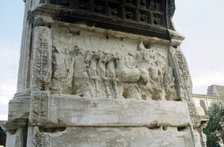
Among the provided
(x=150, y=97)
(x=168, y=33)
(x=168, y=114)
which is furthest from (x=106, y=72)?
(x=168, y=33)

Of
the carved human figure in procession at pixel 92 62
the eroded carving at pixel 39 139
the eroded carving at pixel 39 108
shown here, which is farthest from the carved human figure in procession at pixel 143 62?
the eroded carving at pixel 39 139

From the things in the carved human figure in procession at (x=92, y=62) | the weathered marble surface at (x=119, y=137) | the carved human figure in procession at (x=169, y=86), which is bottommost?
the weathered marble surface at (x=119, y=137)

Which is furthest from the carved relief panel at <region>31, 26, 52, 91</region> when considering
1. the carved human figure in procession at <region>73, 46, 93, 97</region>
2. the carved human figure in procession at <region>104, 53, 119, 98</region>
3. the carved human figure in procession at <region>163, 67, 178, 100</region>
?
the carved human figure in procession at <region>163, 67, 178, 100</region>

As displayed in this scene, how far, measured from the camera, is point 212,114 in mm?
15625

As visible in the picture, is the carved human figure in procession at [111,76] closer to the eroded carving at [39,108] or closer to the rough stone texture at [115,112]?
the rough stone texture at [115,112]

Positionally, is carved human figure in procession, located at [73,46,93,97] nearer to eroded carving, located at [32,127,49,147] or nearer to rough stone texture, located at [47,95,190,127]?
rough stone texture, located at [47,95,190,127]

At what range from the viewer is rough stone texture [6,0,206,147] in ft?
9.48

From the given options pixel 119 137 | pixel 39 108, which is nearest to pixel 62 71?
pixel 39 108

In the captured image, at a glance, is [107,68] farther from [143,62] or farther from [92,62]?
[143,62]

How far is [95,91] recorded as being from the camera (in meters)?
3.36

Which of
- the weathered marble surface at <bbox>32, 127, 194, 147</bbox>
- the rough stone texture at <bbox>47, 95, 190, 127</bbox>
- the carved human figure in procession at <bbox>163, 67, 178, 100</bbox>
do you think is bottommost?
the weathered marble surface at <bbox>32, 127, 194, 147</bbox>

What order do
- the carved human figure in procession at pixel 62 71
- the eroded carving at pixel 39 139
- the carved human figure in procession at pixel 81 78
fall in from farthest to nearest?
the carved human figure in procession at pixel 81 78 < the carved human figure in procession at pixel 62 71 < the eroded carving at pixel 39 139

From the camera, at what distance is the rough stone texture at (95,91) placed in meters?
2.89

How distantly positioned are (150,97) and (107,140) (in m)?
1.08
